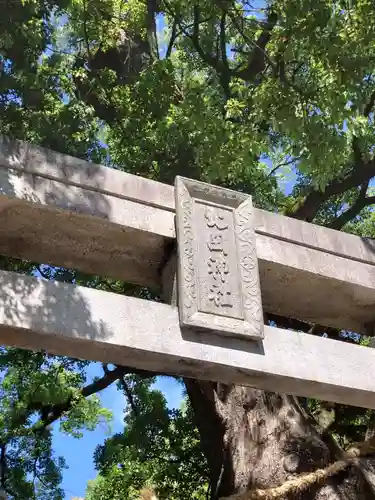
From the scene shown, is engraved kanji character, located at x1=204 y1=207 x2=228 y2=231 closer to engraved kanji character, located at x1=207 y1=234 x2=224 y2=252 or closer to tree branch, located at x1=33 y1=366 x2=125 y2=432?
engraved kanji character, located at x1=207 y1=234 x2=224 y2=252

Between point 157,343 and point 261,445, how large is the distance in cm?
244

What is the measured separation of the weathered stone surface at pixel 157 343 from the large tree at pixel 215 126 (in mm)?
1649

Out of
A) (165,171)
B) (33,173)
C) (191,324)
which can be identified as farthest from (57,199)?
(165,171)

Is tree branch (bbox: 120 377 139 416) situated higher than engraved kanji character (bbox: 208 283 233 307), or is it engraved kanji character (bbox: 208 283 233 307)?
tree branch (bbox: 120 377 139 416)

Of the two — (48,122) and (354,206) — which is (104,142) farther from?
(354,206)

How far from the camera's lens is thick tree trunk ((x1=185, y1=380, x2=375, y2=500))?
4.75m

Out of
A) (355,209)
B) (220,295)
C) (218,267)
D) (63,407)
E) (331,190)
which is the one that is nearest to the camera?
(220,295)

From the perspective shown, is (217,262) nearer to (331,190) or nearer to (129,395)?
(331,190)

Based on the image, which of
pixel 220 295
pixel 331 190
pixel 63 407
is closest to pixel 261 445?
pixel 220 295

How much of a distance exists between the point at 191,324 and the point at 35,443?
4.95m

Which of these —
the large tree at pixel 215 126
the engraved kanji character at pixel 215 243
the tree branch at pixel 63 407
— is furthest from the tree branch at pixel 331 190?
the engraved kanji character at pixel 215 243

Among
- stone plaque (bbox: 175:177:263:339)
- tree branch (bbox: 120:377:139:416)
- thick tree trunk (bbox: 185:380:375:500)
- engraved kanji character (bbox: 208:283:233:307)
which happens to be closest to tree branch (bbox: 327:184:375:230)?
thick tree trunk (bbox: 185:380:375:500)

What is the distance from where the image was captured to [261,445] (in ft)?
16.6

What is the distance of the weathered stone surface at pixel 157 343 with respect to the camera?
2.91 m
